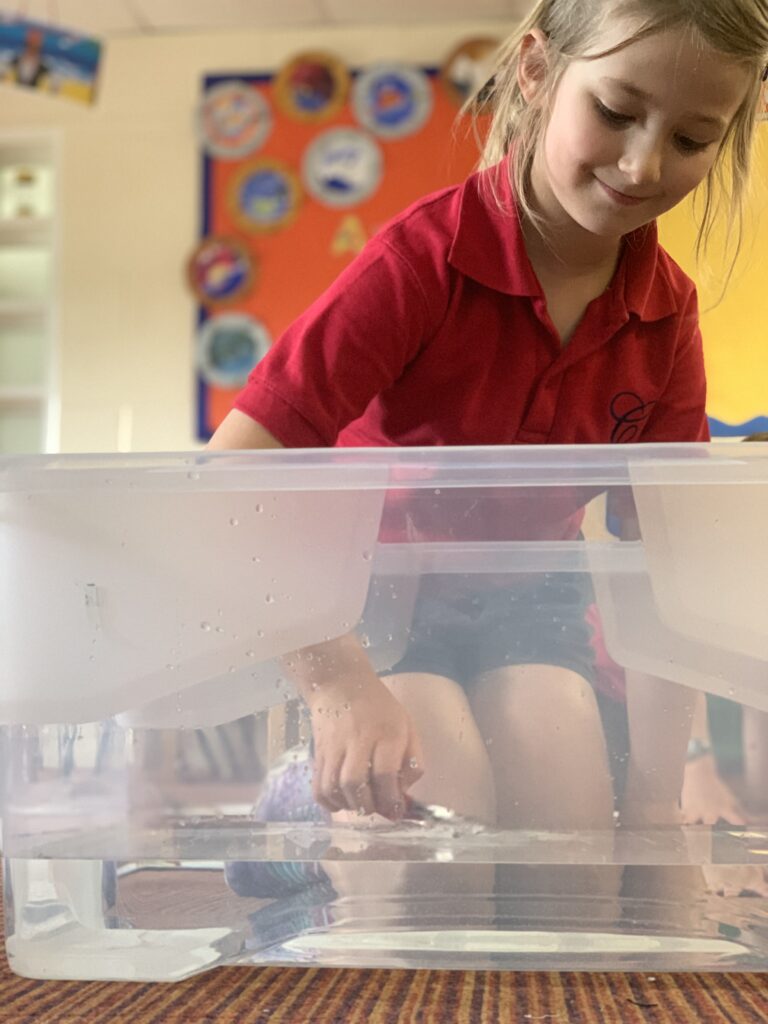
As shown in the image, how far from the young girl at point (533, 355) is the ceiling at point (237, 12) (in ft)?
8.39

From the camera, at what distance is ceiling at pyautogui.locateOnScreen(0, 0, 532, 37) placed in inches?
126

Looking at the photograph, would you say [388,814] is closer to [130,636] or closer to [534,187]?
[130,636]

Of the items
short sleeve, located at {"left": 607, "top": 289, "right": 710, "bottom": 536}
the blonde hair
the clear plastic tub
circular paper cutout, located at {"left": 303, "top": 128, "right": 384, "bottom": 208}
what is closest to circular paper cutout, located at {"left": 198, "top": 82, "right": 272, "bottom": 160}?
circular paper cutout, located at {"left": 303, "top": 128, "right": 384, "bottom": 208}

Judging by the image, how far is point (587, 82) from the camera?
0.68 meters

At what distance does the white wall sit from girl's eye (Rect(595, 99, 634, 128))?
8.95 ft

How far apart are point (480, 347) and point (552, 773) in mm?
312

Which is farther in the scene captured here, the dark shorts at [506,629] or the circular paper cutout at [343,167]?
the circular paper cutout at [343,167]

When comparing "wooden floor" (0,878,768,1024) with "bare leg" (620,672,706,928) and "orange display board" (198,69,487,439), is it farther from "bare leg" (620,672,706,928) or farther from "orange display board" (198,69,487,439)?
"orange display board" (198,69,487,439)

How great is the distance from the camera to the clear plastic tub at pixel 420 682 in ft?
1.69

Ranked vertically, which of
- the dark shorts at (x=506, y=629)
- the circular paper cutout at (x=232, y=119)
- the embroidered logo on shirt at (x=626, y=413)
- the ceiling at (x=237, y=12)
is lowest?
the dark shorts at (x=506, y=629)

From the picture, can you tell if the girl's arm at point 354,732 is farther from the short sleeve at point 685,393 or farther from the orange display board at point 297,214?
the orange display board at point 297,214

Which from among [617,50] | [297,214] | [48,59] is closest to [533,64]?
[617,50]

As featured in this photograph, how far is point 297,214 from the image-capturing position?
129 inches

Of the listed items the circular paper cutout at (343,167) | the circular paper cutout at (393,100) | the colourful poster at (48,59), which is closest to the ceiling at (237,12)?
the circular paper cutout at (393,100)
